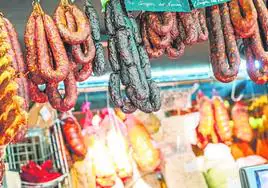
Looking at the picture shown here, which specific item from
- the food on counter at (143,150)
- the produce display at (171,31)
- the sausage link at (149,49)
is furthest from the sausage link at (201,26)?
the food on counter at (143,150)

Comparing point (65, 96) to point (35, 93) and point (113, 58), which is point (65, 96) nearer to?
point (35, 93)

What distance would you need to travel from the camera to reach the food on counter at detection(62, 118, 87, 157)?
5.40 metres

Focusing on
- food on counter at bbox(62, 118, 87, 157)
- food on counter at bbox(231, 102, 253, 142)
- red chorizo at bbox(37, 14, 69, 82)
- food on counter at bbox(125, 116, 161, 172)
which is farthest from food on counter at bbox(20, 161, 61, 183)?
red chorizo at bbox(37, 14, 69, 82)

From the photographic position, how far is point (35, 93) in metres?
3.09

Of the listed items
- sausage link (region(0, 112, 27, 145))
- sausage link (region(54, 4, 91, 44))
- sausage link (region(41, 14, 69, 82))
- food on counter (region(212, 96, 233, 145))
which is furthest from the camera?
food on counter (region(212, 96, 233, 145))

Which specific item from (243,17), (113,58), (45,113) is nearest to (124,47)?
(113,58)

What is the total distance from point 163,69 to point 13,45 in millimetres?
3415

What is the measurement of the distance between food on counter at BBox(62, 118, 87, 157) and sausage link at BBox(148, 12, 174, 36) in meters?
2.25

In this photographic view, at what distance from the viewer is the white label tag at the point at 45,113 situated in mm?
5375

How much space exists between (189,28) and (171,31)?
112 millimetres

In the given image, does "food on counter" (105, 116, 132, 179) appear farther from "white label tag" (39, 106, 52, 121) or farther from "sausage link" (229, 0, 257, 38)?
"sausage link" (229, 0, 257, 38)

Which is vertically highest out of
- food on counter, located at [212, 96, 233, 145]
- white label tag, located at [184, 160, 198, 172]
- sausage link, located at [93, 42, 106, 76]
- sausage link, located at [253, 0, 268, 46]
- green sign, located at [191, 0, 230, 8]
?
green sign, located at [191, 0, 230, 8]

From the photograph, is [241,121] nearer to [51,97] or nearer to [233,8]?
[233,8]

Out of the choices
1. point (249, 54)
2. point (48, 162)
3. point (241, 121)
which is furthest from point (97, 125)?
point (249, 54)
